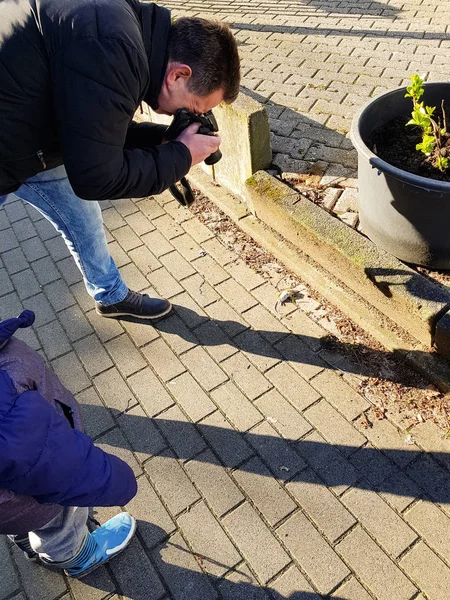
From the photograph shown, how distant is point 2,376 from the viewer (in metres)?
1.45

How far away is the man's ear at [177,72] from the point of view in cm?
196

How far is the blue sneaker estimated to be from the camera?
6.84 ft

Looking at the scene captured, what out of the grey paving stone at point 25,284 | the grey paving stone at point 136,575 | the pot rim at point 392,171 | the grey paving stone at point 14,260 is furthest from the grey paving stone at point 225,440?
the grey paving stone at point 14,260

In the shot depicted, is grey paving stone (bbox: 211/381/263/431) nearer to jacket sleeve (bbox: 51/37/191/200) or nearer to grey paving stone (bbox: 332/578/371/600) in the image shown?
grey paving stone (bbox: 332/578/371/600)

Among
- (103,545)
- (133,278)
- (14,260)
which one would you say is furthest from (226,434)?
(14,260)

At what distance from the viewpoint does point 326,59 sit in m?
5.36

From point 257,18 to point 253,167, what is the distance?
4202 millimetres

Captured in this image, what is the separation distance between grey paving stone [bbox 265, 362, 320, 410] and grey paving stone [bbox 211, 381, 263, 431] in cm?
20

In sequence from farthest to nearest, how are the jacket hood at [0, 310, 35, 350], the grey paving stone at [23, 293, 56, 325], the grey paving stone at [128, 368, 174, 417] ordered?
1. the grey paving stone at [23, 293, 56, 325]
2. the grey paving stone at [128, 368, 174, 417]
3. the jacket hood at [0, 310, 35, 350]

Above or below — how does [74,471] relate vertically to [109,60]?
below

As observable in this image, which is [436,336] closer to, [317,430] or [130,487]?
[317,430]

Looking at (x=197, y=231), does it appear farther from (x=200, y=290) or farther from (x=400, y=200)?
(x=400, y=200)

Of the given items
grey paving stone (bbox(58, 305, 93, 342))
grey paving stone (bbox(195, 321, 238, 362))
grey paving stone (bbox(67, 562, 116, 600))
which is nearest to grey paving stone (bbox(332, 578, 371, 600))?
grey paving stone (bbox(67, 562, 116, 600))

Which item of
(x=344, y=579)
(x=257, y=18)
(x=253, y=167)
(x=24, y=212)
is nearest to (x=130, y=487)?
(x=344, y=579)
